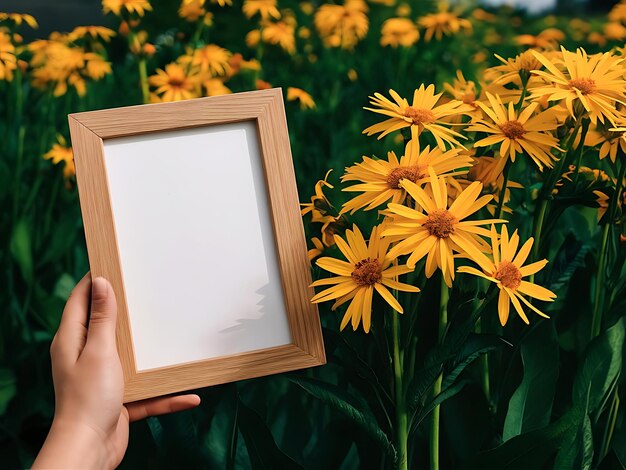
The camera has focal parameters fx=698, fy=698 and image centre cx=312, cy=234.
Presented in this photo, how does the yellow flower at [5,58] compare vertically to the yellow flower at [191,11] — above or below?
below

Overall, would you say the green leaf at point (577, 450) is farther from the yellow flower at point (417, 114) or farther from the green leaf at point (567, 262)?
the yellow flower at point (417, 114)

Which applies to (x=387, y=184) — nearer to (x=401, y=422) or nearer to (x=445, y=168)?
(x=445, y=168)

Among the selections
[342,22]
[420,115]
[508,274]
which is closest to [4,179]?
[420,115]

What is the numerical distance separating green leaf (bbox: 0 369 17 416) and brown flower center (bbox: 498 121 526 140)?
1.03 meters

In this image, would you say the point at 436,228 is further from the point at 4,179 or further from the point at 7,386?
the point at 4,179

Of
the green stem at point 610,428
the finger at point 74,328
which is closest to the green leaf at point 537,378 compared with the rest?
the green stem at point 610,428

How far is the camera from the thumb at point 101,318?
686 millimetres

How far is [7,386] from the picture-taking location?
4.25ft

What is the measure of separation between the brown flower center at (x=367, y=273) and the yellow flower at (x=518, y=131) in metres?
0.16

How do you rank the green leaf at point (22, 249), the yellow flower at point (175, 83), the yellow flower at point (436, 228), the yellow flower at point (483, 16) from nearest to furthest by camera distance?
the yellow flower at point (436, 228) → the green leaf at point (22, 249) → the yellow flower at point (175, 83) → the yellow flower at point (483, 16)

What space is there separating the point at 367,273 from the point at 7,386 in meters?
0.92

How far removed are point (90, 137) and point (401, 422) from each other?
0.43 metres

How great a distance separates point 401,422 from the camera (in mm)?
699

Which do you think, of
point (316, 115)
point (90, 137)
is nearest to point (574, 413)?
point (90, 137)
